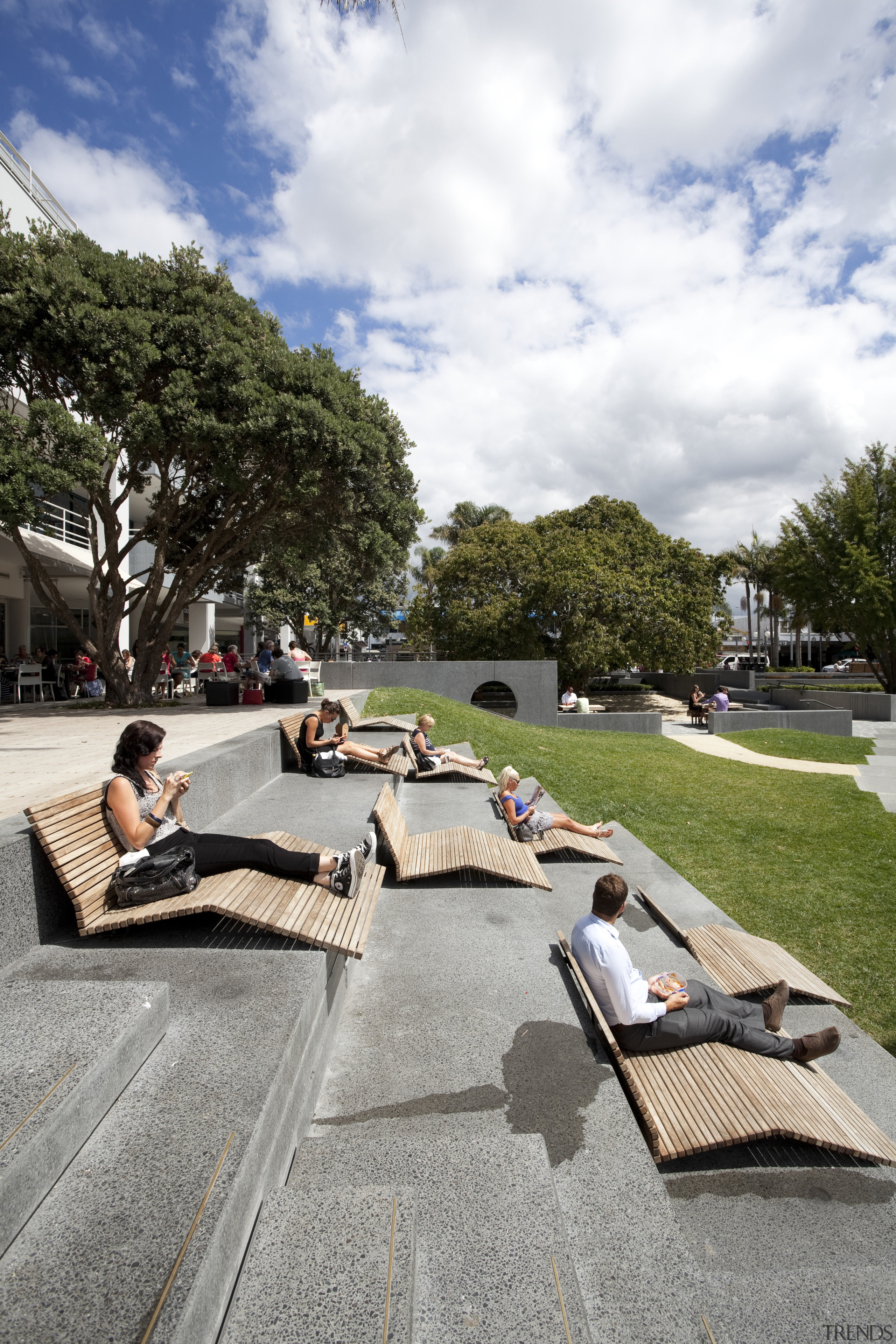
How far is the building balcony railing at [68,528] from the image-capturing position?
1923 centimetres

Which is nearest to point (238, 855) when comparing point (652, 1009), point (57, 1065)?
point (57, 1065)

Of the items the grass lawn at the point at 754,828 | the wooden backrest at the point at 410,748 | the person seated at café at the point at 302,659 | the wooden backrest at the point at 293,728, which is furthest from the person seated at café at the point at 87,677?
the wooden backrest at the point at 410,748

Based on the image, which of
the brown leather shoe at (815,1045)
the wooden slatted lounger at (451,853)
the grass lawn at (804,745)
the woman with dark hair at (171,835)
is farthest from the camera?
the grass lawn at (804,745)

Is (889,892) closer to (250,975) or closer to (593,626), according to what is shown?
(250,975)

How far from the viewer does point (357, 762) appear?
28.8 ft

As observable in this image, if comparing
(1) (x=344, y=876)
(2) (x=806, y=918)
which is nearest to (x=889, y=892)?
(2) (x=806, y=918)

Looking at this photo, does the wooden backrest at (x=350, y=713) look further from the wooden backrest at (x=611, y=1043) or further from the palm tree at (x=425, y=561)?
the palm tree at (x=425, y=561)

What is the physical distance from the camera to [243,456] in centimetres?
1298

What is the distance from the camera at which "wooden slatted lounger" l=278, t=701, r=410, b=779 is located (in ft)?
28.2

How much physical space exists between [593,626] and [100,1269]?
27.1 m

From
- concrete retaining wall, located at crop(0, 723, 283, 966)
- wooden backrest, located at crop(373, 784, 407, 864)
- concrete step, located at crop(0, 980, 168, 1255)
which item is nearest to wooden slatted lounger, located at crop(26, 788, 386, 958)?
concrete retaining wall, located at crop(0, 723, 283, 966)

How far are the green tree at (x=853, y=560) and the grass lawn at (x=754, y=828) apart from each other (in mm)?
24293

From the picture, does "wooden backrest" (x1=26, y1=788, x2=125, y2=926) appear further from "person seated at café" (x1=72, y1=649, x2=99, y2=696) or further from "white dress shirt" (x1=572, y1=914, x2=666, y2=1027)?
"person seated at café" (x1=72, y1=649, x2=99, y2=696)

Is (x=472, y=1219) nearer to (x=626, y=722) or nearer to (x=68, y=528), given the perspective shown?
(x=626, y=722)
